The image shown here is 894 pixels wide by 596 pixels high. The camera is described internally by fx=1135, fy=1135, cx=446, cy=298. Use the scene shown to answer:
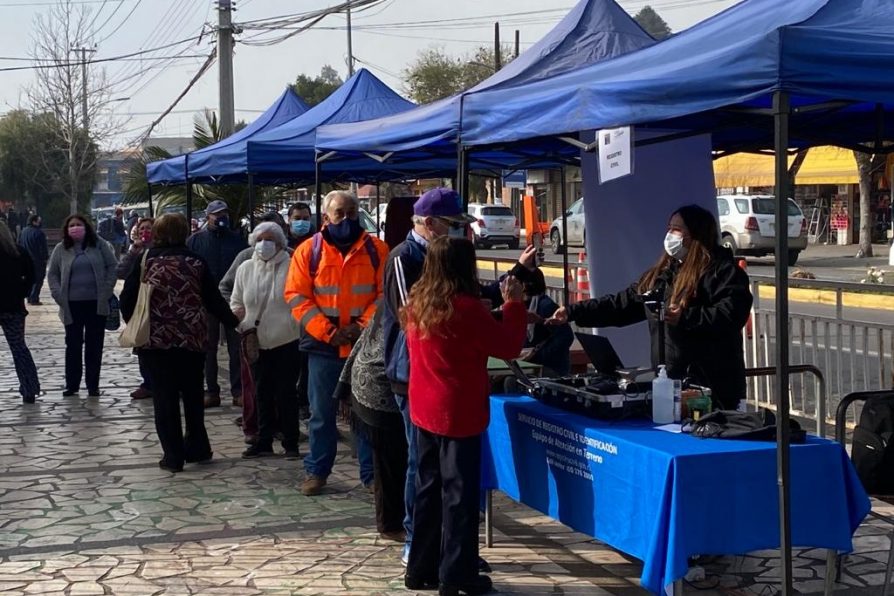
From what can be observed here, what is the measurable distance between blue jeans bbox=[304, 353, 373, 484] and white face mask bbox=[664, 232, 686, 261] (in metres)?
2.23

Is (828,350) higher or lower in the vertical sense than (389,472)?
higher

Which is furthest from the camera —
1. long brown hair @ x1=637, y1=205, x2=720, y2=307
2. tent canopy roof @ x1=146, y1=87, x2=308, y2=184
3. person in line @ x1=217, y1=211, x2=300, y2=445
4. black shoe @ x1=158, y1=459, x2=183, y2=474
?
tent canopy roof @ x1=146, y1=87, x2=308, y2=184

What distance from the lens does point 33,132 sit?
53.7m

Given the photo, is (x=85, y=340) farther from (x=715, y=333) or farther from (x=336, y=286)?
(x=715, y=333)

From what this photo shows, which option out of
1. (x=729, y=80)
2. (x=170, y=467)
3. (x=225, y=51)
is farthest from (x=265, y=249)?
(x=225, y=51)

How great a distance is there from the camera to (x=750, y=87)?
4242 millimetres

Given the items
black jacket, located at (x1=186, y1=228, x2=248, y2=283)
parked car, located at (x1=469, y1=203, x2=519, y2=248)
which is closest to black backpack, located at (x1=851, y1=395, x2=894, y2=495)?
black jacket, located at (x1=186, y1=228, x2=248, y2=283)

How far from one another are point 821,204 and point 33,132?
118 ft

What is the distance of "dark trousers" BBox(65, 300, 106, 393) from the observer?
11.1 metres

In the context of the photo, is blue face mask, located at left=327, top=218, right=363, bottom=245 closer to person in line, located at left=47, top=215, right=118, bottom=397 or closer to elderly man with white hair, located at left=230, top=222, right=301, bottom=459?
elderly man with white hair, located at left=230, top=222, right=301, bottom=459

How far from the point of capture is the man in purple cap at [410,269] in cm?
534

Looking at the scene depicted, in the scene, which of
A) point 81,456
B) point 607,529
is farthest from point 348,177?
point 607,529

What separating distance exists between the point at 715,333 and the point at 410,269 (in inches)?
60.1

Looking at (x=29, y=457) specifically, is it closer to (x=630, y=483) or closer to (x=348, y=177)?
(x=630, y=483)
